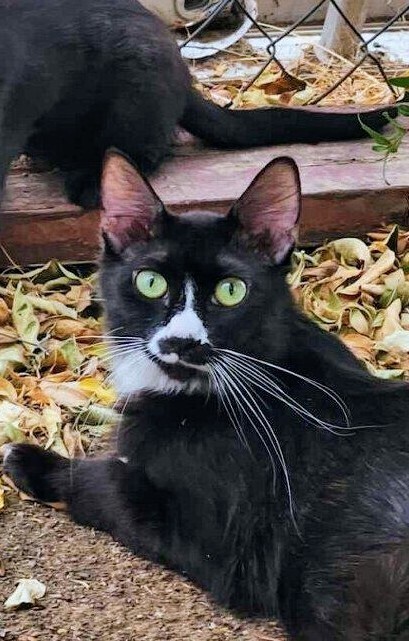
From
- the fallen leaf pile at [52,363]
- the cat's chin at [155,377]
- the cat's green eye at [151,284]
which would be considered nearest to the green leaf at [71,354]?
Result: the fallen leaf pile at [52,363]

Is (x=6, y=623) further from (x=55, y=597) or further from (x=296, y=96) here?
(x=296, y=96)

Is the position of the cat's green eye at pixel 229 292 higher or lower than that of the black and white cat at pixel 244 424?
higher

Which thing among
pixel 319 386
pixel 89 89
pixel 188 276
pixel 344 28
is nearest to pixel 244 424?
pixel 319 386

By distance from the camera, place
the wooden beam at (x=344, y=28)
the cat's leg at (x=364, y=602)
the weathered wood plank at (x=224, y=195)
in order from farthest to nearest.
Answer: the wooden beam at (x=344, y=28) → the weathered wood plank at (x=224, y=195) → the cat's leg at (x=364, y=602)

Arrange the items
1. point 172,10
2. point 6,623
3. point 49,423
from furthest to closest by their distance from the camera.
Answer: point 172,10 → point 49,423 → point 6,623

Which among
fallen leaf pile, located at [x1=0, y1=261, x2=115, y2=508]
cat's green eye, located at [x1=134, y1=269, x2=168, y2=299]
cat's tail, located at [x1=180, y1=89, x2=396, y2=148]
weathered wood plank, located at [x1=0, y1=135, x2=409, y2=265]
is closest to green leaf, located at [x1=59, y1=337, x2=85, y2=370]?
fallen leaf pile, located at [x1=0, y1=261, x2=115, y2=508]

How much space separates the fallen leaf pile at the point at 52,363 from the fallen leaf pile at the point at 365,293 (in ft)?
1.58

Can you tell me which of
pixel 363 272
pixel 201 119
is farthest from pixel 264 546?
pixel 201 119

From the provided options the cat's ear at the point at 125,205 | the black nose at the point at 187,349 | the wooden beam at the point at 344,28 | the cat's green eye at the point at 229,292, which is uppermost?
the cat's ear at the point at 125,205

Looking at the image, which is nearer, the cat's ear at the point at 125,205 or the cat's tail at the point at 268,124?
the cat's ear at the point at 125,205

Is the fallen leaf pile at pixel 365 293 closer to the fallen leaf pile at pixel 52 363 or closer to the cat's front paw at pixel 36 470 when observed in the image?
the fallen leaf pile at pixel 52 363

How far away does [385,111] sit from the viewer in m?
2.85

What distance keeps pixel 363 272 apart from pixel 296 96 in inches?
36.7

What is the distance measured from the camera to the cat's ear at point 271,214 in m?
1.72
